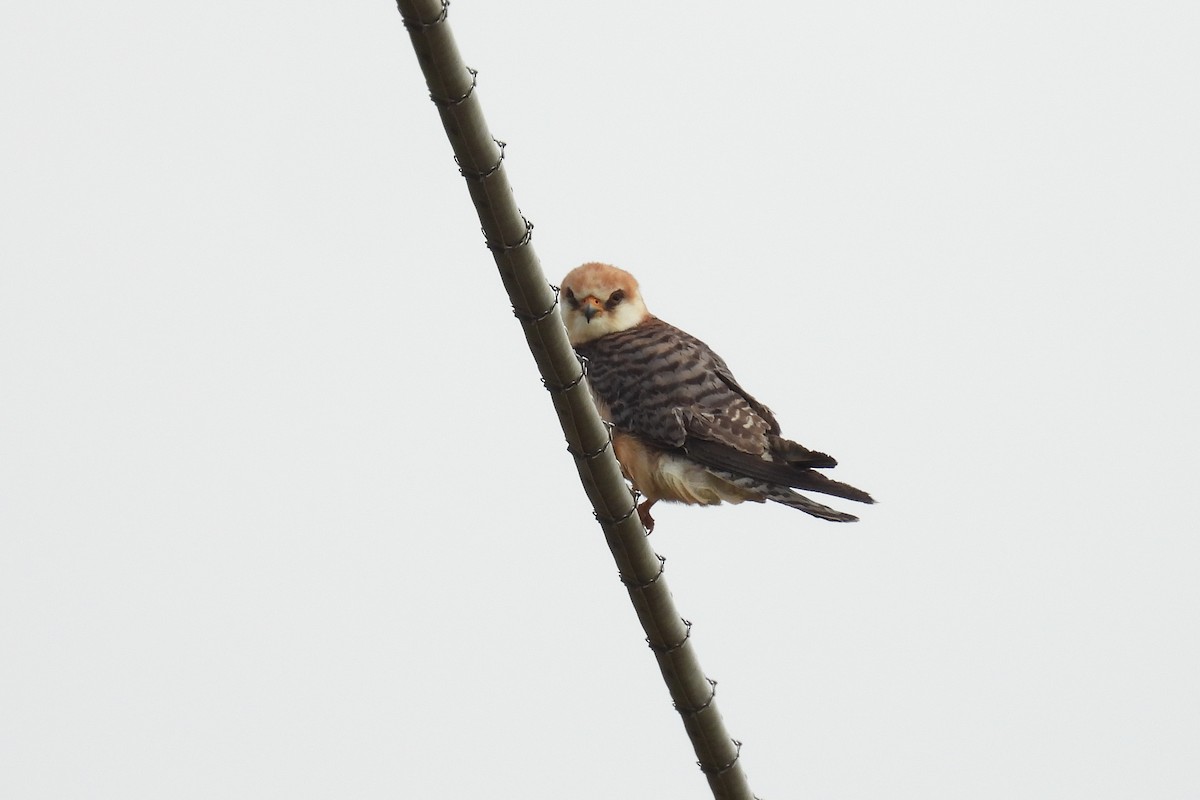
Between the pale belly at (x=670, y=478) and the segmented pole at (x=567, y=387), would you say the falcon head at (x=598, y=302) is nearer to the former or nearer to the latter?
the pale belly at (x=670, y=478)

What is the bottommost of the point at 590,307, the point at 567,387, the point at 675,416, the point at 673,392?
the point at 567,387

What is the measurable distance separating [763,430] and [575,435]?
6.52 feet

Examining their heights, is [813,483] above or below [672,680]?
above

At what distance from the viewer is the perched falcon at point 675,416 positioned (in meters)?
5.34

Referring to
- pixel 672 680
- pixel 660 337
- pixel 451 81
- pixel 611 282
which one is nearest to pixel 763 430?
pixel 660 337

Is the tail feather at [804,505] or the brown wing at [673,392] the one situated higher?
the brown wing at [673,392]

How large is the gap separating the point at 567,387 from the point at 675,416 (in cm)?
202

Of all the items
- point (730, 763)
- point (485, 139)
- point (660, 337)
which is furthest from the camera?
point (660, 337)

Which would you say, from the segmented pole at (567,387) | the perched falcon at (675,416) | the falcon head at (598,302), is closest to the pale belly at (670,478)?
the perched falcon at (675,416)

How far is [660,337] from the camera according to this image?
247 inches

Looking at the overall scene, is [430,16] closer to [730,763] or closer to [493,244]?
[493,244]

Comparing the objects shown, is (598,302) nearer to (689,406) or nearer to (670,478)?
(689,406)

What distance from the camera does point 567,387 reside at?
3.71m

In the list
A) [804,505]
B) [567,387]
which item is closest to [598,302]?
[804,505]
